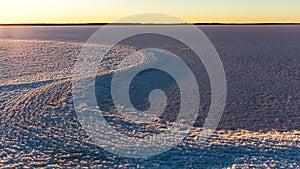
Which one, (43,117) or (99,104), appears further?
(99,104)

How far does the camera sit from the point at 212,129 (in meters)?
7.97

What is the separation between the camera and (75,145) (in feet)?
22.8

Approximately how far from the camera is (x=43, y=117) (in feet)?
27.4

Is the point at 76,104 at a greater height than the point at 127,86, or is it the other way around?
the point at 127,86

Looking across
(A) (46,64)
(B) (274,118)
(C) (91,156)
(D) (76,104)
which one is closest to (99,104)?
(D) (76,104)

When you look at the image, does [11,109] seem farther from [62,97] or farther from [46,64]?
[46,64]

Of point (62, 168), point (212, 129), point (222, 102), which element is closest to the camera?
point (62, 168)

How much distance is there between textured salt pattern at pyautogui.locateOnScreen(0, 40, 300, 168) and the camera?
622 cm

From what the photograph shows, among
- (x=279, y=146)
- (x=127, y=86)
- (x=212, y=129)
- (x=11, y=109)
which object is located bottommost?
(x=279, y=146)

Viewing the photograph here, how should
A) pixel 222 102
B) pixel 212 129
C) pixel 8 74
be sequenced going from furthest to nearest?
1. pixel 8 74
2. pixel 222 102
3. pixel 212 129

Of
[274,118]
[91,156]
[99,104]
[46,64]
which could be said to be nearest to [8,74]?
[46,64]

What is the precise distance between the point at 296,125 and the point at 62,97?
247 inches

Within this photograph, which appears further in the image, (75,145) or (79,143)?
(79,143)

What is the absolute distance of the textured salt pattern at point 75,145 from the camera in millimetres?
6223
